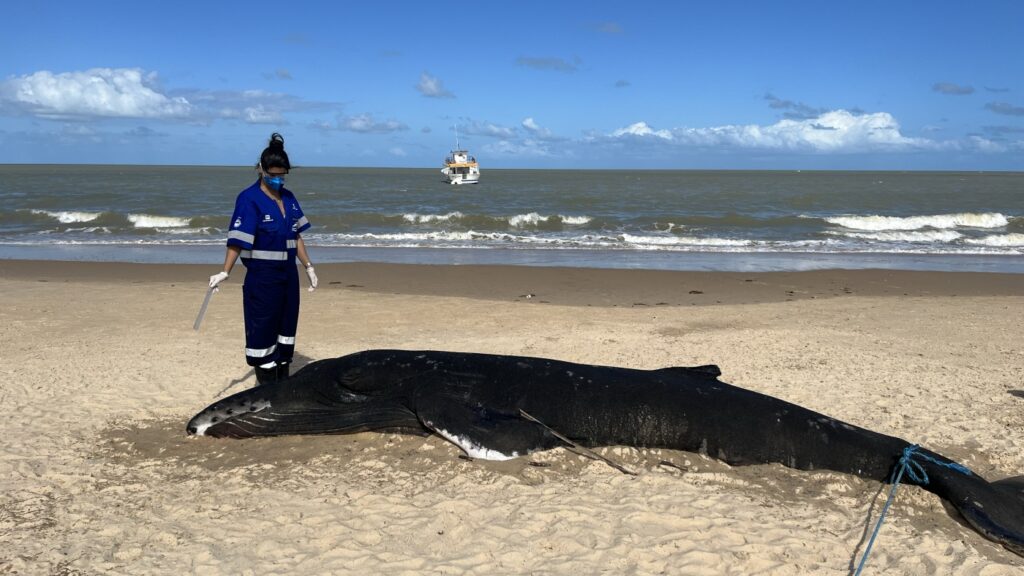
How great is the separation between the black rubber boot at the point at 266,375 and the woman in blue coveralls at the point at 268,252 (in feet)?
0.10

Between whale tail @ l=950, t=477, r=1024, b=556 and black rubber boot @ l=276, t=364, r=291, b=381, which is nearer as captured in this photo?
whale tail @ l=950, t=477, r=1024, b=556

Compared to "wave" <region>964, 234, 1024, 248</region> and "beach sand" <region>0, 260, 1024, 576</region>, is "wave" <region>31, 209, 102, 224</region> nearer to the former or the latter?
"beach sand" <region>0, 260, 1024, 576</region>

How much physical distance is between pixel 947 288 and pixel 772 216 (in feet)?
69.0

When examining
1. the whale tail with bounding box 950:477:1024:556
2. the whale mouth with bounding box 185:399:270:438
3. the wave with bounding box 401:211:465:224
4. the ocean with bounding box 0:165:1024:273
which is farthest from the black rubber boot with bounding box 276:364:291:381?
the wave with bounding box 401:211:465:224

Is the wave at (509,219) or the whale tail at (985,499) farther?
the wave at (509,219)

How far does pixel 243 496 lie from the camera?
5.07 metres

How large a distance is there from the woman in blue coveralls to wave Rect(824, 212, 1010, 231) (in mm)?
31500

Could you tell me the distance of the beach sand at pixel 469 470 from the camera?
14.1 feet

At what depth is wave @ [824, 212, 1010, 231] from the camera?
3412 cm

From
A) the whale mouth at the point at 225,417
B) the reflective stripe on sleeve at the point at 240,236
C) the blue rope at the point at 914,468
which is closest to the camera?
the blue rope at the point at 914,468

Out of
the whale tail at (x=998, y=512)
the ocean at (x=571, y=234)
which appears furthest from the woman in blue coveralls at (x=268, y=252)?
the ocean at (x=571, y=234)

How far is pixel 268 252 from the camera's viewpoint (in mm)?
6164

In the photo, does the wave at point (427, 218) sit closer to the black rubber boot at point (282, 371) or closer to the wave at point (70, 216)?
the wave at point (70, 216)

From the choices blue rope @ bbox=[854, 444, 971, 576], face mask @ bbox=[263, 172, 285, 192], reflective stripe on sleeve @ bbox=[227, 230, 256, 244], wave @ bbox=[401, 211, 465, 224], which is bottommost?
blue rope @ bbox=[854, 444, 971, 576]
